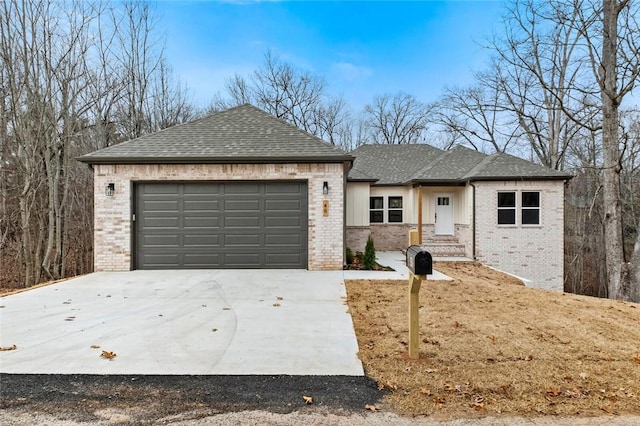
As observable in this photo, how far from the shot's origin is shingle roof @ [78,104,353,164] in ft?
30.9

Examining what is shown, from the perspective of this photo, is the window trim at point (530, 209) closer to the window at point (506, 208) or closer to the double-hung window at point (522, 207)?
the double-hung window at point (522, 207)

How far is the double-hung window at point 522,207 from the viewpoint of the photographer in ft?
43.4

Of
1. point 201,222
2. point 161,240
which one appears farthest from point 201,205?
point 161,240

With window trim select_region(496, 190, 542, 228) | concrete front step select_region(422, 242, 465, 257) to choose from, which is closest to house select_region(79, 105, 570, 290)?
concrete front step select_region(422, 242, 465, 257)

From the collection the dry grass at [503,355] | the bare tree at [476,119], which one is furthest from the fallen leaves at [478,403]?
the bare tree at [476,119]

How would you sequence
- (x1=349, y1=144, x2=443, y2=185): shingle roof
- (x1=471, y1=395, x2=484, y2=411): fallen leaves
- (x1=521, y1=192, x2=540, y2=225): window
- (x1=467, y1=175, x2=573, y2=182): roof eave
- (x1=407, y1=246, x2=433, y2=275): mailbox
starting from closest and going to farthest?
(x1=471, y1=395, x2=484, y2=411): fallen leaves → (x1=407, y1=246, x2=433, y2=275): mailbox → (x1=467, y1=175, x2=573, y2=182): roof eave → (x1=521, y1=192, x2=540, y2=225): window → (x1=349, y1=144, x2=443, y2=185): shingle roof

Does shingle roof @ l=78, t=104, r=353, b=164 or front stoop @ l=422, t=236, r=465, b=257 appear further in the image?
front stoop @ l=422, t=236, r=465, b=257

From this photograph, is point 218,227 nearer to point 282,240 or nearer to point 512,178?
point 282,240

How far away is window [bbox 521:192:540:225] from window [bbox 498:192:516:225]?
1.17 feet

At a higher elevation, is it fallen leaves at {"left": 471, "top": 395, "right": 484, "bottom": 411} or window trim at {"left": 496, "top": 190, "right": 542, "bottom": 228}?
window trim at {"left": 496, "top": 190, "right": 542, "bottom": 228}

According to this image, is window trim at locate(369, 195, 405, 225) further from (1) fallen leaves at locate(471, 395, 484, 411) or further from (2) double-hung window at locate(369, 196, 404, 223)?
(1) fallen leaves at locate(471, 395, 484, 411)

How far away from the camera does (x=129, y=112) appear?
16734 mm

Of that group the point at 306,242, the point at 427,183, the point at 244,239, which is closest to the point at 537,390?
the point at 306,242

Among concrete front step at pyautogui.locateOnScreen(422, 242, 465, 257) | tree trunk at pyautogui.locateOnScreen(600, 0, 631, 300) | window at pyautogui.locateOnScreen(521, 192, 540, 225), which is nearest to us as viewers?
tree trunk at pyautogui.locateOnScreen(600, 0, 631, 300)
